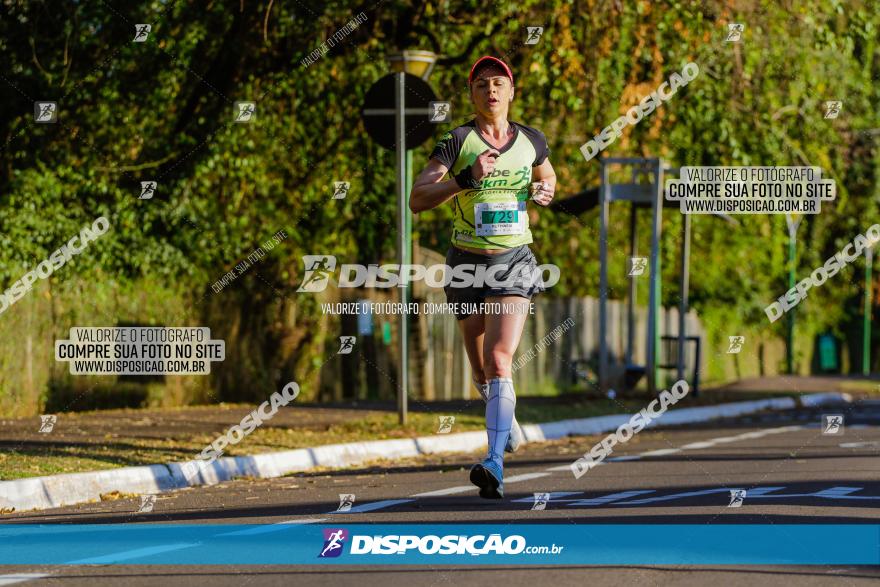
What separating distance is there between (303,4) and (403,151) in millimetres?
4832

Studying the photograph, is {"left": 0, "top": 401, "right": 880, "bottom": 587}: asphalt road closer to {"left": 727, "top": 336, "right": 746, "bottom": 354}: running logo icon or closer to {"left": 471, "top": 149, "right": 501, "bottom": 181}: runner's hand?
{"left": 471, "top": 149, "right": 501, "bottom": 181}: runner's hand

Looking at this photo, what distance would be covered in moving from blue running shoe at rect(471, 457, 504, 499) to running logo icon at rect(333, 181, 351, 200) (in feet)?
41.7

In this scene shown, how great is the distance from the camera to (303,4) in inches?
760

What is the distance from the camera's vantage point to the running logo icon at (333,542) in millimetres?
6823

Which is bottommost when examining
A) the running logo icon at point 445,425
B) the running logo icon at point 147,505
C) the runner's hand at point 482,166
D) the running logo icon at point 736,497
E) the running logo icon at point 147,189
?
the running logo icon at point 445,425

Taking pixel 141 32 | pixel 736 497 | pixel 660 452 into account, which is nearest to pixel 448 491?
pixel 736 497

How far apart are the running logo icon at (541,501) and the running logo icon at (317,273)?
45.1ft

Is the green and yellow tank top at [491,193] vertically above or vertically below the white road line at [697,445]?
above

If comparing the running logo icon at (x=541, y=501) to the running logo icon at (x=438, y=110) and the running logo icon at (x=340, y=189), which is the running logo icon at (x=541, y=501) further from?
the running logo icon at (x=340, y=189)

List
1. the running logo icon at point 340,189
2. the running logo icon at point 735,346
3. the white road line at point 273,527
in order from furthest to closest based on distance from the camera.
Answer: the running logo icon at point 735,346
the running logo icon at point 340,189
the white road line at point 273,527

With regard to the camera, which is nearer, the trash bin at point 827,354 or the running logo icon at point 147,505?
the running logo icon at point 147,505

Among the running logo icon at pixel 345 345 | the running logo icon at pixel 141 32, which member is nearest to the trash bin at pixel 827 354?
the running logo icon at pixel 345 345

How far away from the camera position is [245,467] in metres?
12.2

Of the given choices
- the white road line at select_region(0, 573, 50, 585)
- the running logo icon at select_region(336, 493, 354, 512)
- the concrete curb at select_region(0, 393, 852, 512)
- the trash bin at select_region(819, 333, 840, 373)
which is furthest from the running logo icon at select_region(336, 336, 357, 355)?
the trash bin at select_region(819, 333, 840, 373)
